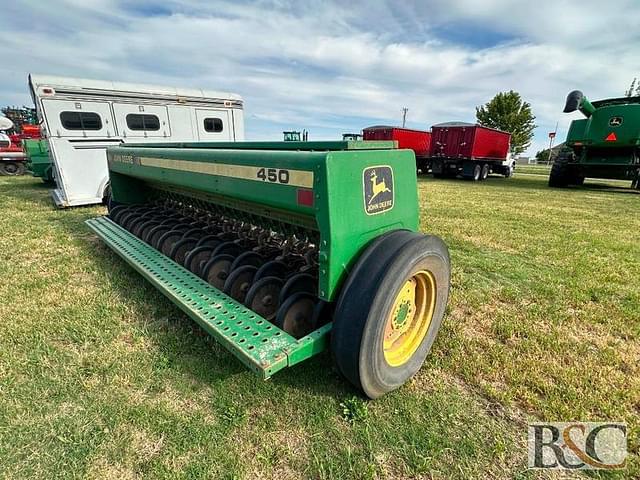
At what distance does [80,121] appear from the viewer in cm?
667

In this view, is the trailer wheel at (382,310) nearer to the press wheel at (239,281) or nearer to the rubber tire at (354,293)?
the rubber tire at (354,293)

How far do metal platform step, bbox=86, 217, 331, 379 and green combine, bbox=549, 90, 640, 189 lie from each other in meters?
10.1

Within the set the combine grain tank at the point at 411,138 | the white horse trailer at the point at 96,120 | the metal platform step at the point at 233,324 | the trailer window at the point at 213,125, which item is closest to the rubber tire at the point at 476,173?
the combine grain tank at the point at 411,138

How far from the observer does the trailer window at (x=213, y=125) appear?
8180 mm

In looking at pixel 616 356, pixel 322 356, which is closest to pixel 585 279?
pixel 616 356

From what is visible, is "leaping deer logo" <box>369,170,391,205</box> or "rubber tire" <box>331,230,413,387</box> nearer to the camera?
"rubber tire" <box>331,230,413,387</box>

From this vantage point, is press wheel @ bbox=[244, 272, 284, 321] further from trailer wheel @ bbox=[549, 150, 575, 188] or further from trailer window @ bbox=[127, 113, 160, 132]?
trailer wheel @ bbox=[549, 150, 575, 188]

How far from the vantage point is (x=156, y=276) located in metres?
2.58

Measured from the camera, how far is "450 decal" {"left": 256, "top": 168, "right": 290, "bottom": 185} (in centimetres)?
181

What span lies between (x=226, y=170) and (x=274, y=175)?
55cm

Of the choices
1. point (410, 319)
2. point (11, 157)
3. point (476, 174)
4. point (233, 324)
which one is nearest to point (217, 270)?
point (233, 324)

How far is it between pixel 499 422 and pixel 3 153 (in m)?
18.7

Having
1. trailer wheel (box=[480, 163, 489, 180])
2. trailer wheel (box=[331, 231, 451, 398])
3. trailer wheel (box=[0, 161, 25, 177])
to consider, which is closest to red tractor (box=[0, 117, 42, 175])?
trailer wheel (box=[0, 161, 25, 177])

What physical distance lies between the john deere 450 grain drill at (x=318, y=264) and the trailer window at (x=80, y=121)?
5.15m
